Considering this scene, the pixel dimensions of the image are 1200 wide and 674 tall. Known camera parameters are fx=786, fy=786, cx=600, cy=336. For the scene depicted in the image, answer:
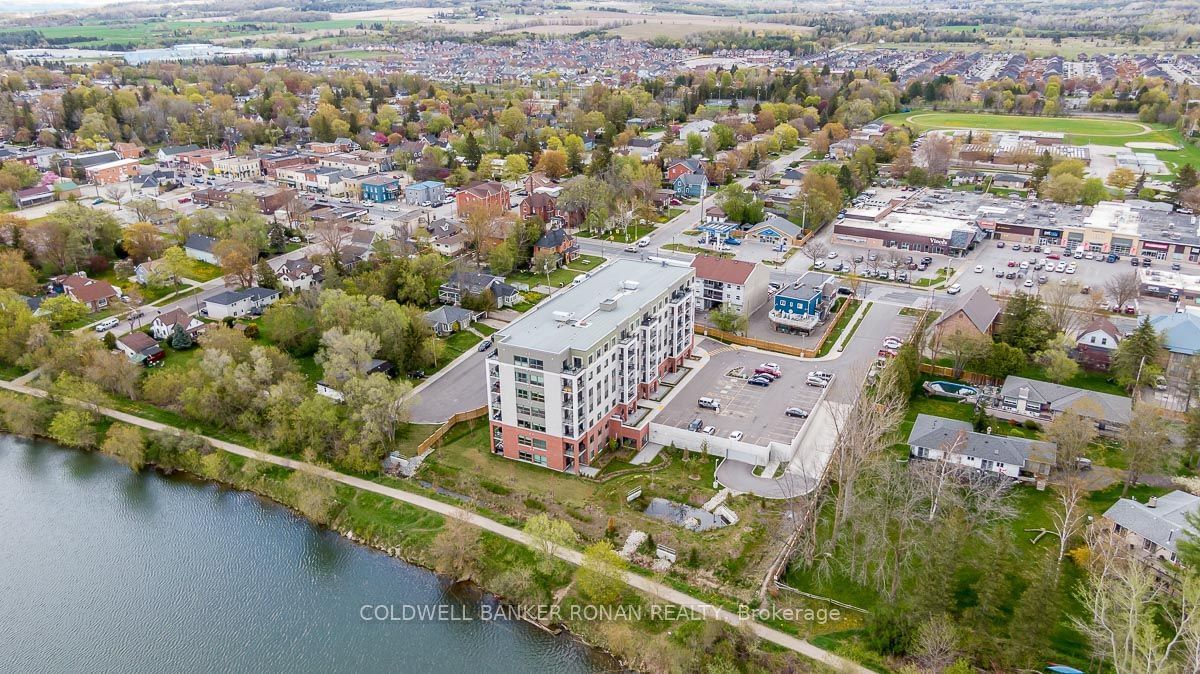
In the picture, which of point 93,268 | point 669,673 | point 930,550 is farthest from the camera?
point 93,268

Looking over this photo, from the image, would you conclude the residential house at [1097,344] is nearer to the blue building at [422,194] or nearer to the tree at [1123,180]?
the tree at [1123,180]

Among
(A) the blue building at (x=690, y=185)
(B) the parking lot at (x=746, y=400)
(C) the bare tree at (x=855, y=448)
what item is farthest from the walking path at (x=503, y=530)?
(A) the blue building at (x=690, y=185)

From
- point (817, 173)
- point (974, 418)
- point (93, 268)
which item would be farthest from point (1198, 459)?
point (93, 268)

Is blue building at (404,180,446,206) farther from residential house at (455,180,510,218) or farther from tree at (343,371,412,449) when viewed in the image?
tree at (343,371,412,449)

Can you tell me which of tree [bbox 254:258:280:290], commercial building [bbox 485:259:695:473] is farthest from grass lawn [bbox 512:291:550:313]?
tree [bbox 254:258:280:290]

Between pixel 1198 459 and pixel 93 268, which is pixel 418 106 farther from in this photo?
pixel 1198 459

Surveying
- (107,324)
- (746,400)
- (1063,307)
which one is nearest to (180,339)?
(107,324)
